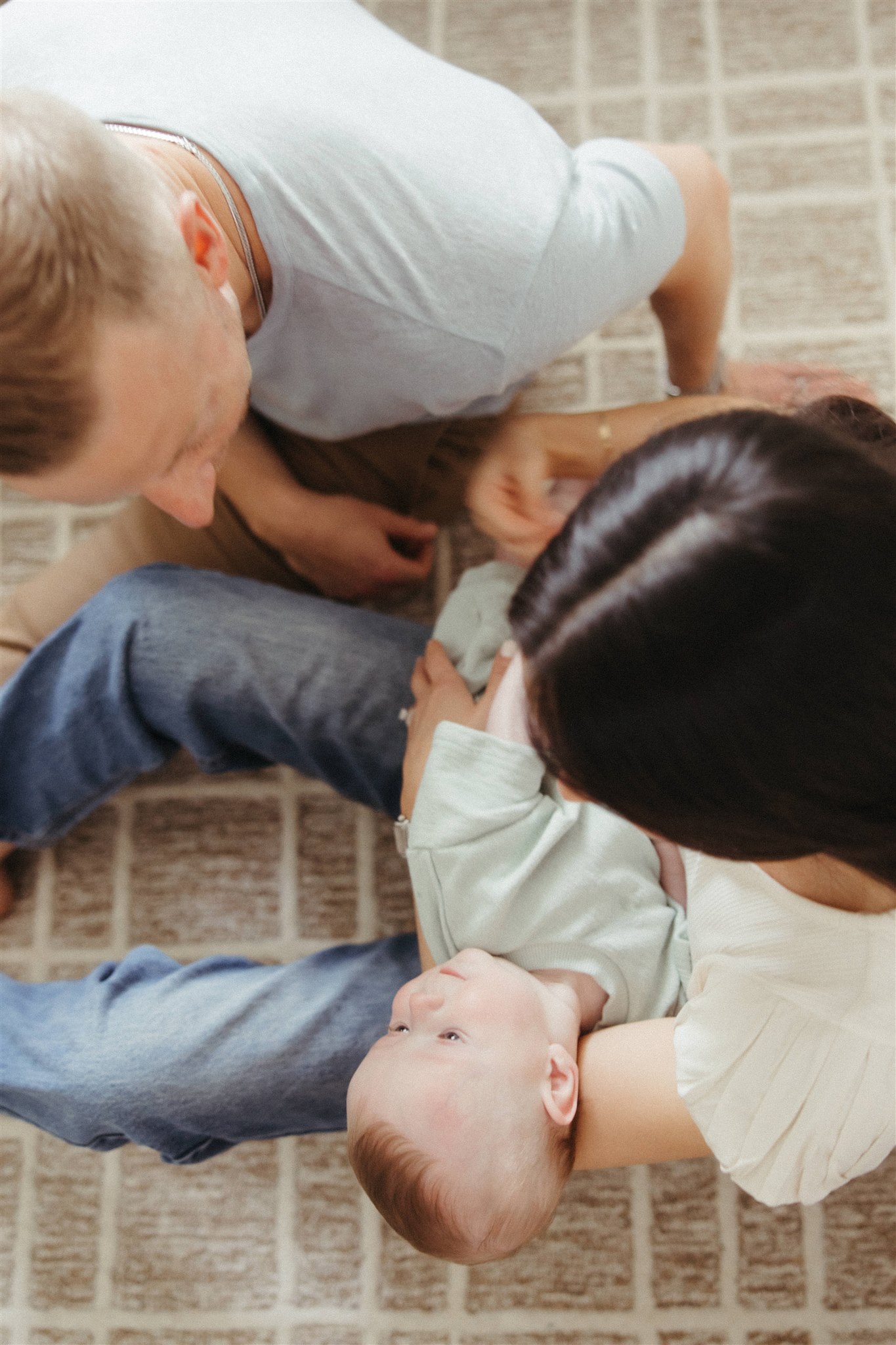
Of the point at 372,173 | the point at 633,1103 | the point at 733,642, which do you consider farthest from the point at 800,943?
the point at 372,173

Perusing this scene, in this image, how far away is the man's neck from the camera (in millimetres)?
620

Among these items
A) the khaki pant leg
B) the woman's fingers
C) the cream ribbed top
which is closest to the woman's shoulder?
the cream ribbed top

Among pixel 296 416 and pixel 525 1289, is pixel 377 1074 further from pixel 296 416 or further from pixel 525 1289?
pixel 296 416

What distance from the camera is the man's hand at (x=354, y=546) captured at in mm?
1019

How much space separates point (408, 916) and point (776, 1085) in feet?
1.59

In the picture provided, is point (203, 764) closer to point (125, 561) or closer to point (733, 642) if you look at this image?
point (125, 561)

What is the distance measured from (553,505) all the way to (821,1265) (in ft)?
2.72

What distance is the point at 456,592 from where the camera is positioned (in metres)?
1.03

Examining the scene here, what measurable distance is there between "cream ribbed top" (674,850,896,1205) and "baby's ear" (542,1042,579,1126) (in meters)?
0.10

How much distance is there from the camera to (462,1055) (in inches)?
31.9

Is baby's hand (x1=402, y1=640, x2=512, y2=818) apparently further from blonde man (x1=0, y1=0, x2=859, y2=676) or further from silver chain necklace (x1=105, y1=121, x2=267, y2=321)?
silver chain necklace (x1=105, y1=121, x2=267, y2=321)

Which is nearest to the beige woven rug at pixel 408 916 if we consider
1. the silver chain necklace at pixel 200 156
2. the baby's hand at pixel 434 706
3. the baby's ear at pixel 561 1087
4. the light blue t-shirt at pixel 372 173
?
the baby's hand at pixel 434 706

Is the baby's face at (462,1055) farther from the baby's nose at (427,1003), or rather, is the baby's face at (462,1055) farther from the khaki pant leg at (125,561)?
the khaki pant leg at (125,561)

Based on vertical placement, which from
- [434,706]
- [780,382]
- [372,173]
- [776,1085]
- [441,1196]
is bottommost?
[441,1196]
